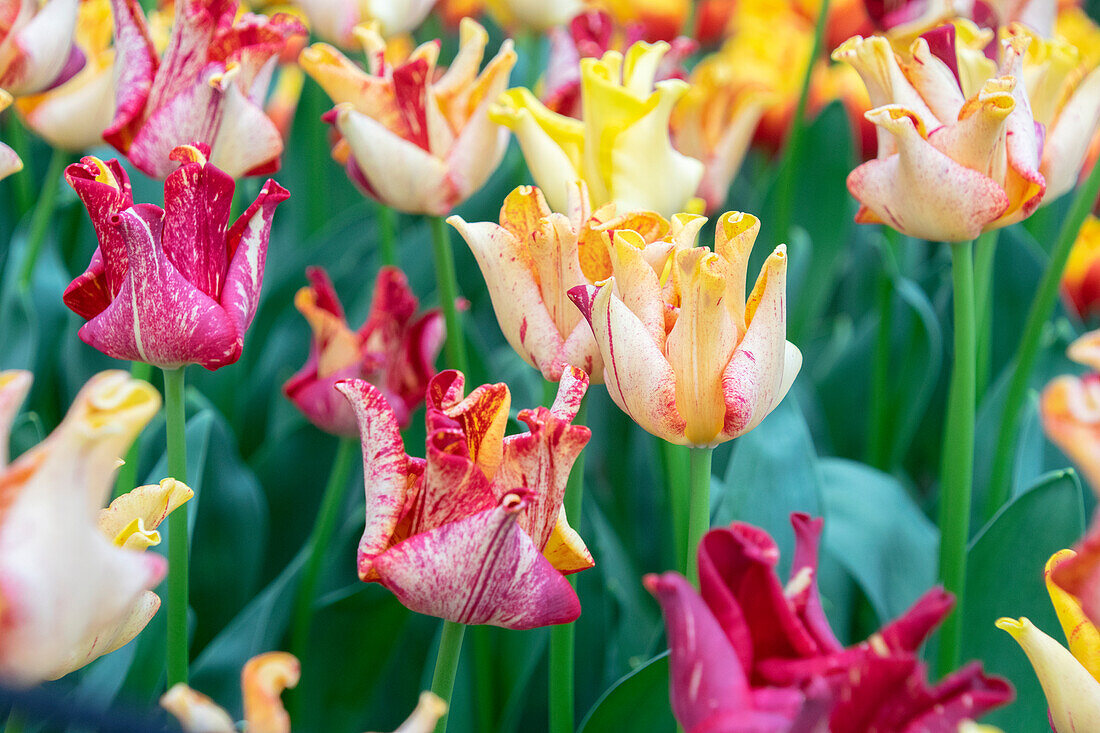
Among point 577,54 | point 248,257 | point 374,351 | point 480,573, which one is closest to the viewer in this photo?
point 480,573

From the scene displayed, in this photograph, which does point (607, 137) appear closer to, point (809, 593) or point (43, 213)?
point (809, 593)

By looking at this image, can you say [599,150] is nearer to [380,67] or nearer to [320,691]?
[380,67]

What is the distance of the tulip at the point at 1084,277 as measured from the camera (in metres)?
1.18

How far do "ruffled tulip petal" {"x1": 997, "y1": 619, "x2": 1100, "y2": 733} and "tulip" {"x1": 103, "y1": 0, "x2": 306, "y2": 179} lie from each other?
0.47 m

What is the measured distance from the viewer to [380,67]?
714 mm

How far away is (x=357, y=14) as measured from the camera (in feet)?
3.10

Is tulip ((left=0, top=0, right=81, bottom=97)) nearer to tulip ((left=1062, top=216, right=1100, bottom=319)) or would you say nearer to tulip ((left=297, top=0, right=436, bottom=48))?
tulip ((left=297, top=0, right=436, bottom=48))

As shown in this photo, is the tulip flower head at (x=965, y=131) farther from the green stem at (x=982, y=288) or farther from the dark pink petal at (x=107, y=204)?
the dark pink petal at (x=107, y=204)

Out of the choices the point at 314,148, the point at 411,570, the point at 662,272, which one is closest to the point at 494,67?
the point at 662,272

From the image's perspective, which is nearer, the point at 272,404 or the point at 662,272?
the point at 662,272

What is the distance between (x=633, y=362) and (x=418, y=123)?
0.29m

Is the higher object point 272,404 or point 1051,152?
point 1051,152

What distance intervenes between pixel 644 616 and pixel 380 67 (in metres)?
0.46

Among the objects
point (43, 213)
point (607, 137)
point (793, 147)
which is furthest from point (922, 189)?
point (43, 213)
